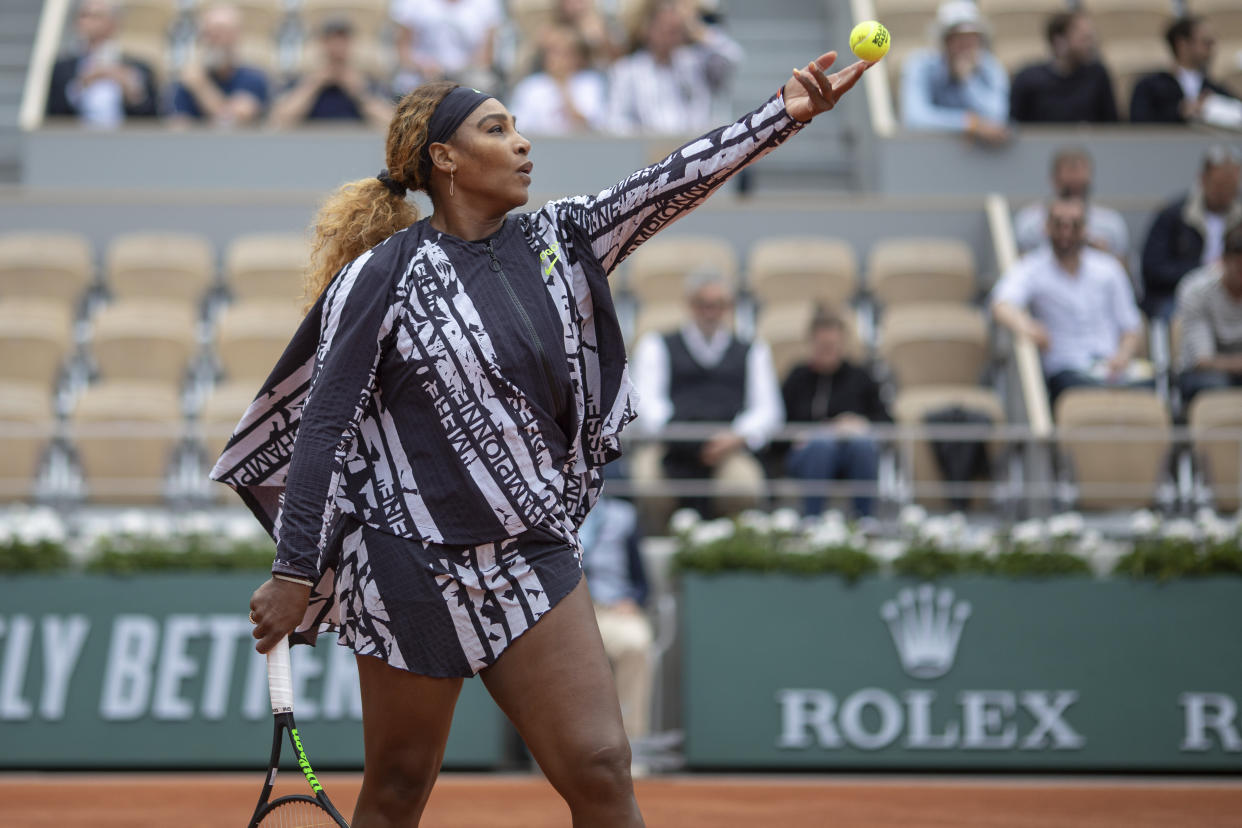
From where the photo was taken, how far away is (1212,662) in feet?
24.6

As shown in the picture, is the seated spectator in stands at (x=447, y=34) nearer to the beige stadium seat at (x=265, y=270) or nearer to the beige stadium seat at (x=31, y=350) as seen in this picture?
the beige stadium seat at (x=265, y=270)

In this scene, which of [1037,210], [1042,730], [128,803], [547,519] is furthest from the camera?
[1037,210]

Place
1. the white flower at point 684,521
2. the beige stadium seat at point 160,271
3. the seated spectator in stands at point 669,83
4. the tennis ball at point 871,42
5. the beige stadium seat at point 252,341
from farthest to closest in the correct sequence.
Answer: the seated spectator in stands at point 669,83 → the beige stadium seat at point 160,271 → the beige stadium seat at point 252,341 → the white flower at point 684,521 → the tennis ball at point 871,42

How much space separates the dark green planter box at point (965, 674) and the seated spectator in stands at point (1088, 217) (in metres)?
2.85

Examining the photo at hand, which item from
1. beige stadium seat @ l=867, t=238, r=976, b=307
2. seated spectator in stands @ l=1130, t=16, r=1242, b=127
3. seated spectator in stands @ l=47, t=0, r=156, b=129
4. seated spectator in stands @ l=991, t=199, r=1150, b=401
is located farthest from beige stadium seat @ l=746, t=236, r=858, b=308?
seated spectator in stands @ l=47, t=0, r=156, b=129

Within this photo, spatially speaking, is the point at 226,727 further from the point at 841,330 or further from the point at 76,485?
the point at 841,330

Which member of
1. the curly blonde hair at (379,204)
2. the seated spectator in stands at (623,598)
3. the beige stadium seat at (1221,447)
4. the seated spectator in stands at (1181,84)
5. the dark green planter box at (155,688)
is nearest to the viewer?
the curly blonde hair at (379,204)

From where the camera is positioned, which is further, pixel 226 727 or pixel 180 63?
pixel 180 63

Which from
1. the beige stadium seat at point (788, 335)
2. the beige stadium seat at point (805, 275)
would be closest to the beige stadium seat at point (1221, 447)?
the beige stadium seat at point (788, 335)

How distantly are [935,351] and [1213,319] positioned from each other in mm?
1574

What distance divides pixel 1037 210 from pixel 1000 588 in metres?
3.52

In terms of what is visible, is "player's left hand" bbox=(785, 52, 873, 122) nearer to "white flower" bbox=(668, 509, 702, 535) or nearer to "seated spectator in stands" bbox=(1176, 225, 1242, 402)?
"white flower" bbox=(668, 509, 702, 535)

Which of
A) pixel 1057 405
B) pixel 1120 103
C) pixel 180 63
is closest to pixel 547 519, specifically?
pixel 1057 405

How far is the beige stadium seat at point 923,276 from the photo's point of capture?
10.1 meters
